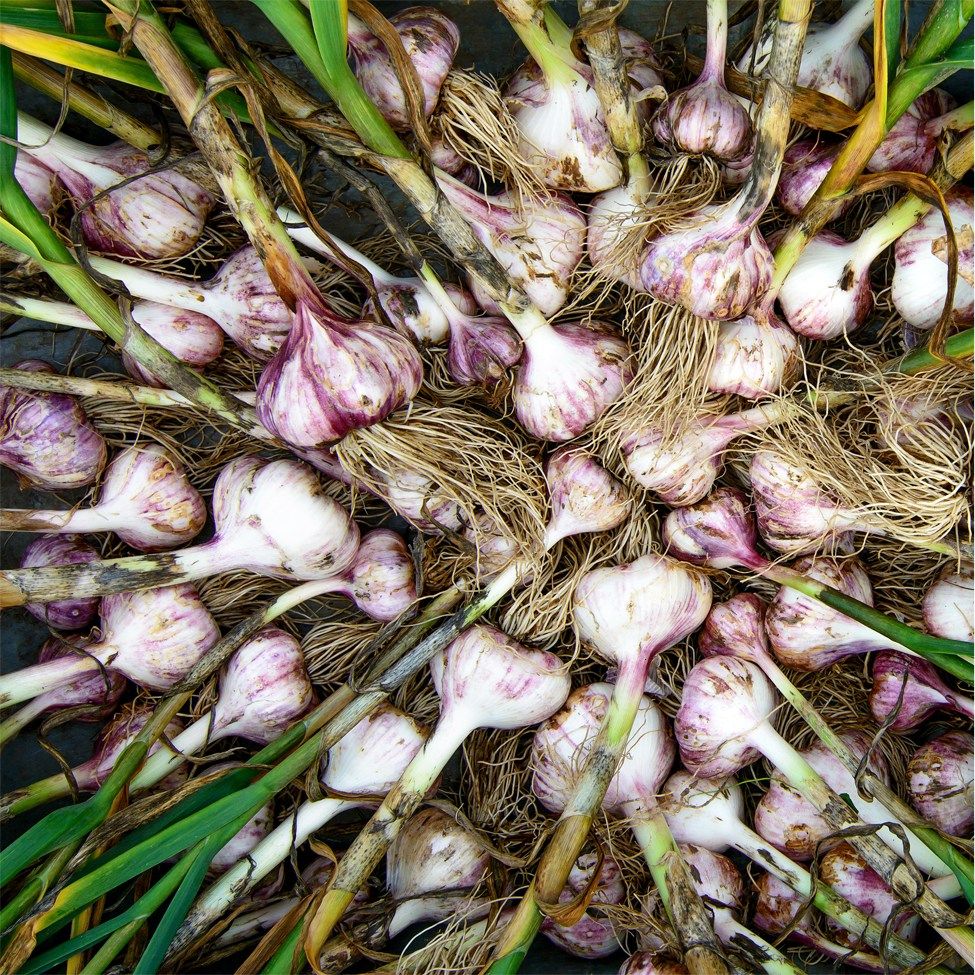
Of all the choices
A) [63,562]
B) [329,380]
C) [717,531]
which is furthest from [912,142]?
[63,562]

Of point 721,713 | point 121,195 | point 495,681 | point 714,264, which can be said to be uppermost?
point 121,195

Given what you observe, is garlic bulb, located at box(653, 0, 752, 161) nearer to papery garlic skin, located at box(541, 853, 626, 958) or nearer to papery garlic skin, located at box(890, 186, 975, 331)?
papery garlic skin, located at box(890, 186, 975, 331)

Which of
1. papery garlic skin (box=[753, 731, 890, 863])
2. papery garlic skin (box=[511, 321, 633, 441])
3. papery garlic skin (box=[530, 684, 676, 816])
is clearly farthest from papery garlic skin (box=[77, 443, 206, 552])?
papery garlic skin (box=[753, 731, 890, 863])

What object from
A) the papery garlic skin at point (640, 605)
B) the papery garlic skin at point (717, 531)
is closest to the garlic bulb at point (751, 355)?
the papery garlic skin at point (717, 531)

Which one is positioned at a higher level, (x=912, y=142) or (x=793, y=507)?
(x=912, y=142)

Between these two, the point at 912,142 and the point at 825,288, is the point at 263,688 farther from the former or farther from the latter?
the point at 912,142

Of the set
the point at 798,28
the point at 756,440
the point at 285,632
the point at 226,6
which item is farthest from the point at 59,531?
the point at 798,28
